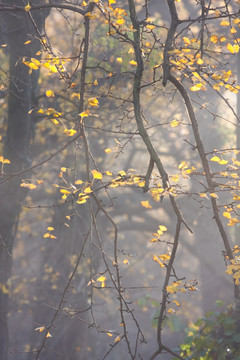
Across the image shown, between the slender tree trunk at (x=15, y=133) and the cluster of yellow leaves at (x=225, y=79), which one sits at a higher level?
the slender tree trunk at (x=15, y=133)

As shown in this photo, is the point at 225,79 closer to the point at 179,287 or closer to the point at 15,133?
the point at 179,287

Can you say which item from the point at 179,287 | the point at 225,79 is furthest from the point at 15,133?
the point at 179,287

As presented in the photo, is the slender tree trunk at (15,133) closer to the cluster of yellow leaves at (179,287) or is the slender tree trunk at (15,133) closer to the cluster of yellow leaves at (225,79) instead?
the cluster of yellow leaves at (225,79)

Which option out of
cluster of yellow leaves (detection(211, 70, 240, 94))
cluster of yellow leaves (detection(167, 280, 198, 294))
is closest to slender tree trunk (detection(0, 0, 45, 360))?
cluster of yellow leaves (detection(211, 70, 240, 94))

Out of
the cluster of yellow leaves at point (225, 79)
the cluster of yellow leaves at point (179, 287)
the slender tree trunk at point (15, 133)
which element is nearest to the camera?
the cluster of yellow leaves at point (179, 287)

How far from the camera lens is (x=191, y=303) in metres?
21.3

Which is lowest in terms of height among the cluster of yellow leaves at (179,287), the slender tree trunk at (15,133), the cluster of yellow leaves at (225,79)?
the cluster of yellow leaves at (179,287)

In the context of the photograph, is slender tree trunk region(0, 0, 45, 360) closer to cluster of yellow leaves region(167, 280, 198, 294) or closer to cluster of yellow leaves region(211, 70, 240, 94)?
cluster of yellow leaves region(211, 70, 240, 94)

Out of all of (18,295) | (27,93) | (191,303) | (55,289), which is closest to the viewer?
(27,93)

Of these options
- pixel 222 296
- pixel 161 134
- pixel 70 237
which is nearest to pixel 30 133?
pixel 70 237

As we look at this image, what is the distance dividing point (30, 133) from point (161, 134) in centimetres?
608

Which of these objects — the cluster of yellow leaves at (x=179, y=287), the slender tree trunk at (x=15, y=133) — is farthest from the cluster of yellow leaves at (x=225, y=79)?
the slender tree trunk at (x=15, y=133)

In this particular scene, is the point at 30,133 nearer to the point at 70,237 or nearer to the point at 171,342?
the point at 70,237

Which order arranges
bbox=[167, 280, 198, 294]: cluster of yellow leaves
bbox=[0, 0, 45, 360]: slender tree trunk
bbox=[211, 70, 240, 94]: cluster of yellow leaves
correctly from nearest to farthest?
bbox=[167, 280, 198, 294]: cluster of yellow leaves < bbox=[211, 70, 240, 94]: cluster of yellow leaves < bbox=[0, 0, 45, 360]: slender tree trunk
